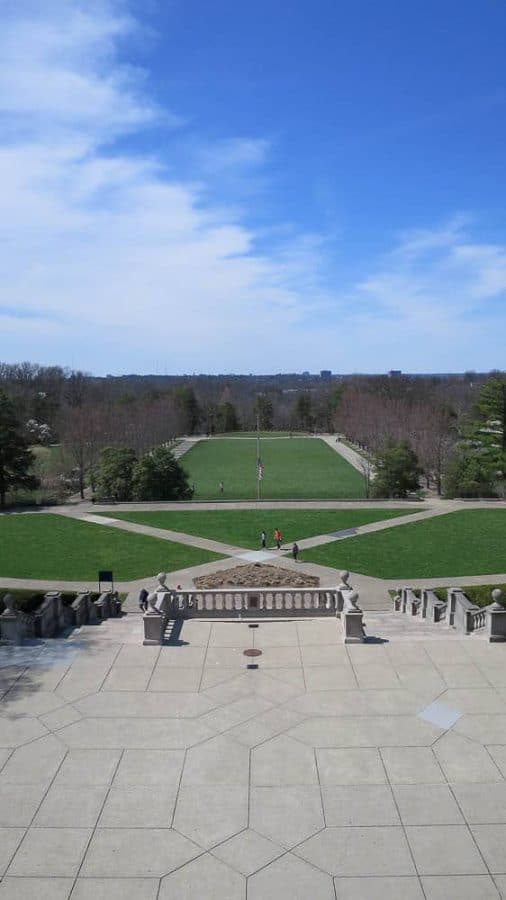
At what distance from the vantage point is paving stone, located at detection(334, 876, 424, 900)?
853cm

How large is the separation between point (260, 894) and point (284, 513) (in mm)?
34070

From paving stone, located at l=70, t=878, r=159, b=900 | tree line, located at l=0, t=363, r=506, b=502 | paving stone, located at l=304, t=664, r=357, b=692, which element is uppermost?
tree line, located at l=0, t=363, r=506, b=502

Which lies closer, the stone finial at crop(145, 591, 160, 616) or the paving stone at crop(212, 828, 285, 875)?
the paving stone at crop(212, 828, 285, 875)

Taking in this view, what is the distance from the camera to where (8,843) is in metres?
9.48

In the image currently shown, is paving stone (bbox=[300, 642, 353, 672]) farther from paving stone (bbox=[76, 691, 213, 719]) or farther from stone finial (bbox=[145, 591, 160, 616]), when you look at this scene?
stone finial (bbox=[145, 591, 160, 616])

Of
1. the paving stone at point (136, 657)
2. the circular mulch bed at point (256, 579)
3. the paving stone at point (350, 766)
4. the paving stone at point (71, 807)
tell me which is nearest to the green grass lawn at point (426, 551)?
the circular mulch bed at point (256, 579)

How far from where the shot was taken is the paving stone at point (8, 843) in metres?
9.14

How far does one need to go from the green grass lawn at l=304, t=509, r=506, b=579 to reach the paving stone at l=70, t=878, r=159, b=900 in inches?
865

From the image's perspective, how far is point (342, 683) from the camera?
47.2ft

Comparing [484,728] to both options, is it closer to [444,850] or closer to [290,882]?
[444,850]

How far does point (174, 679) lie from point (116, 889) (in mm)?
5984

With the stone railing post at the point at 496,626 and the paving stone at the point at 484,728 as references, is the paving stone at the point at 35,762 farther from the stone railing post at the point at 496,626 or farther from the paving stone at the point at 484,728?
the stone railing post at the point at 496,626

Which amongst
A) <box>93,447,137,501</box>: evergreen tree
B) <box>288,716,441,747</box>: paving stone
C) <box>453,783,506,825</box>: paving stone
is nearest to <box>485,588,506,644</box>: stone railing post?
<box>288,716,441,747</box>: paving stone

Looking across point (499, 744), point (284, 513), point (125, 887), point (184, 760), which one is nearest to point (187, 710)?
point (184, 760)
